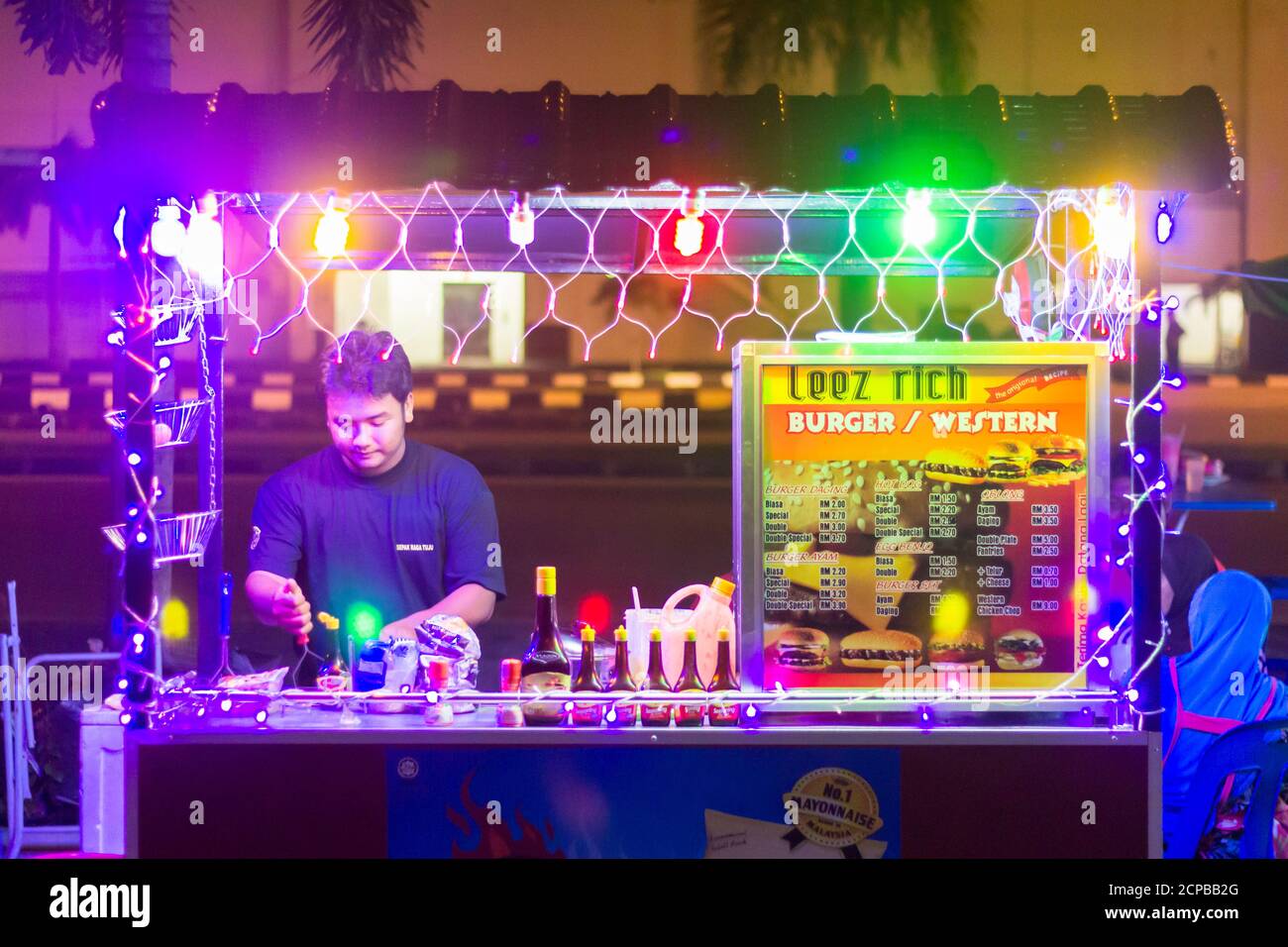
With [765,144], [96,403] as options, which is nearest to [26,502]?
[96,403]

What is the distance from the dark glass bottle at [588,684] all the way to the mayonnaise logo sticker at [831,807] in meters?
0.66

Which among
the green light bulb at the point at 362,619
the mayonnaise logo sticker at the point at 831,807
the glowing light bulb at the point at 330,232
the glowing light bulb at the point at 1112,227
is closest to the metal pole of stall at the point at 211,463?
the glowing light bulb at the point at 330,232

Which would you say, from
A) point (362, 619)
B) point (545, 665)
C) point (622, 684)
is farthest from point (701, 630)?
point (362, 619)

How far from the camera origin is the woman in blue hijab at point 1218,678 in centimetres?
446

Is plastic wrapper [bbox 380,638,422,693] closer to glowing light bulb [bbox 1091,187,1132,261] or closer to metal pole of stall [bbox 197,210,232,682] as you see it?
metal pole of stall [bbox 197,210,232,682]

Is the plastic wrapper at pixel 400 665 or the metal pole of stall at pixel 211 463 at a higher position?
the metal pole of stall at pixel 211 463

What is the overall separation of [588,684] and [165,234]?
6.50 ft

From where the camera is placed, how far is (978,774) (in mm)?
3572

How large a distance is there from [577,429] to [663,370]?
23.7 feet

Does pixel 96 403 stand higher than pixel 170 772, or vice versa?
pixel 96 403

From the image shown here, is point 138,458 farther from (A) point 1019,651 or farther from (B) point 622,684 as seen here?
(A) point 1019,651

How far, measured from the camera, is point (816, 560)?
11.8ft

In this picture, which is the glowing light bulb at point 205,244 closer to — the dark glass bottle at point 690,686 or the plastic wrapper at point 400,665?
the plastic wrapper at point 400,665
